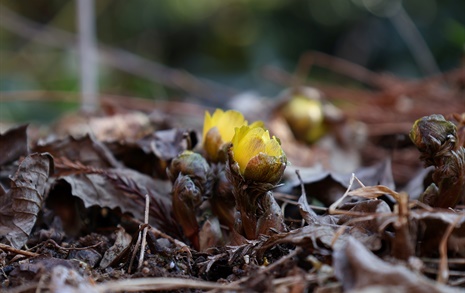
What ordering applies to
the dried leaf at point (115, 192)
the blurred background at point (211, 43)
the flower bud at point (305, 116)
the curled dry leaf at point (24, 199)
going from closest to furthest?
the curled dry leaf at point (24, 199)
the dried leaf at point (115, 192)
the flower bud at point (305, 116)
the blurred background at point (211, 43)

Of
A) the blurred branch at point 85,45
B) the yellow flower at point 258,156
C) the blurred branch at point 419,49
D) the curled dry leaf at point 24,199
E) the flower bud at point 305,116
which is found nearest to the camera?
the yellow flower at point 258,156

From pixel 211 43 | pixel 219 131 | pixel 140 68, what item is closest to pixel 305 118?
pixel 219 131

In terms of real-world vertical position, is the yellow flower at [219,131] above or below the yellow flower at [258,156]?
above

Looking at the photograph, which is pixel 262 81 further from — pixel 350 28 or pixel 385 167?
pixel 385 167

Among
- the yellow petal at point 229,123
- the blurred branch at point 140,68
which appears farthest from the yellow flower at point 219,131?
the blurred branch at point 140,68

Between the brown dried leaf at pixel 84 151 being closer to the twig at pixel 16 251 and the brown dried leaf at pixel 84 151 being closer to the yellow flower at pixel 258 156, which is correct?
the twig at pixel 16 251

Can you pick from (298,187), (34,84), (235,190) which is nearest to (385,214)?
(235,190)
